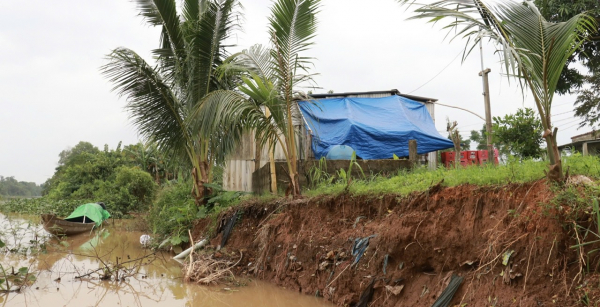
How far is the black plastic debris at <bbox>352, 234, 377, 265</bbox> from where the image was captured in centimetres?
525

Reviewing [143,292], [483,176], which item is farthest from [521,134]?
[143,292]

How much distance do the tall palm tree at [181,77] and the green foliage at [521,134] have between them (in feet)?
16.5

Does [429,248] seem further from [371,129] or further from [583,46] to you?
[583,46]

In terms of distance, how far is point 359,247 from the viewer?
210 inches

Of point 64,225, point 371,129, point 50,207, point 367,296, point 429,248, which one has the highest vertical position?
point 371,129

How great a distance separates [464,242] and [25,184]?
219ft

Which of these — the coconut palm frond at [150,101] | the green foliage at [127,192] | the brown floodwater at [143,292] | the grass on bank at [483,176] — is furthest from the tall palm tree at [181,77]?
the green foliage at [127,192]

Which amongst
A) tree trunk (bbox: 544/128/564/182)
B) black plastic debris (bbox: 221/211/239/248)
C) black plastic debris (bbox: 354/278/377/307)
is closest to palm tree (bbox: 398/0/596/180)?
tree trunk (bbox: 544/128/564/182)

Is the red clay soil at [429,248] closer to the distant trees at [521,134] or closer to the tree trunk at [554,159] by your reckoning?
the tree trunk at [554,159]

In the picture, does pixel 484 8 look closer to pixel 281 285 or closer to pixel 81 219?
pixel 281 285

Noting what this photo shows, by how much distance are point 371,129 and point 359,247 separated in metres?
6.17

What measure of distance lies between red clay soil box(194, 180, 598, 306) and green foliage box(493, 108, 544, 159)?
9.46 ft

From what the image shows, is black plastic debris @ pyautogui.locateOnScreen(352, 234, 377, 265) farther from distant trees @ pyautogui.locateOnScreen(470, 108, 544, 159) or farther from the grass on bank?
distant trees @ pyautogui.locateOnScreen(470, 108, 544, 159)

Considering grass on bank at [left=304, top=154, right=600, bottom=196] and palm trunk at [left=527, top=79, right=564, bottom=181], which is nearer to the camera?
palm trunk at [left=527, top=79, right=564, bottom=181]
